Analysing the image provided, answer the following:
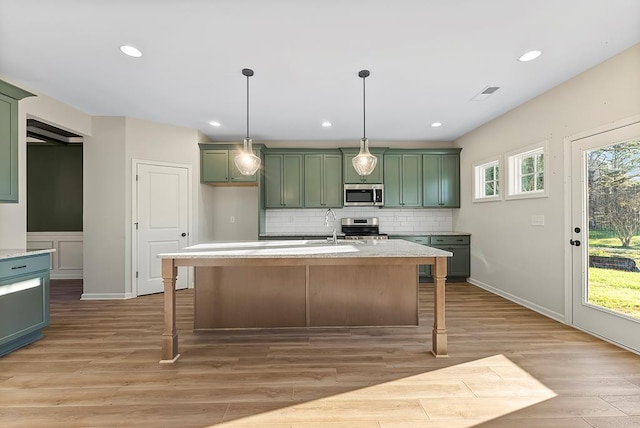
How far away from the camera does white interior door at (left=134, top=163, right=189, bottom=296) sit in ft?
14.6

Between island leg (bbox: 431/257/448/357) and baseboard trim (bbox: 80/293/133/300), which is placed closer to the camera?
island leg (bbox: 431/257/448/357)

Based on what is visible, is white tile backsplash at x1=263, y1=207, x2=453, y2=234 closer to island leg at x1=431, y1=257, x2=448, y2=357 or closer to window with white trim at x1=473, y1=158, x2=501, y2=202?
window with white trim at x1=473, y1=158, x2=501, y2=202

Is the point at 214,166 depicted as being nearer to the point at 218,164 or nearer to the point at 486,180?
the point at 218,164

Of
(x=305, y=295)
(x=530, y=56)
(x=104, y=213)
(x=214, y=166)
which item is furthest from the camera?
(x=214, y=166)

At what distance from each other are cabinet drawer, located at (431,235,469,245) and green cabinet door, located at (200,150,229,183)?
Result: 383 centimetres

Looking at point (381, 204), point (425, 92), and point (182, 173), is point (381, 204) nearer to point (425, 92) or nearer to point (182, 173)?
point (425, 92)

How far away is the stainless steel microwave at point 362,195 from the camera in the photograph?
5.44 meters

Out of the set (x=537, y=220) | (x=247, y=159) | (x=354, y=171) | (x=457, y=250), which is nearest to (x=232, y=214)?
(x=354, y=171)

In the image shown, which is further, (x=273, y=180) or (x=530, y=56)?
(x=273, y=180)

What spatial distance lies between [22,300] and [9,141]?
1.50 metres

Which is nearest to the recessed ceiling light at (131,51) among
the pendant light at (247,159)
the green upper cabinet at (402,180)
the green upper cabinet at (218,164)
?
the pendant light at (247,159)

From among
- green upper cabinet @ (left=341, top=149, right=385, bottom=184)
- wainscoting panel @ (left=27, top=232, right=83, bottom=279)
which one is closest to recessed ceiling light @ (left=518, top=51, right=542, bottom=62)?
green upper cabinet @ (left=341, top=149, right=385, bottom=184)

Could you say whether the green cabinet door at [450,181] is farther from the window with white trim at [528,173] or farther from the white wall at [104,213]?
the white wall at [104,213]

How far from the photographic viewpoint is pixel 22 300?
272 centimetres
